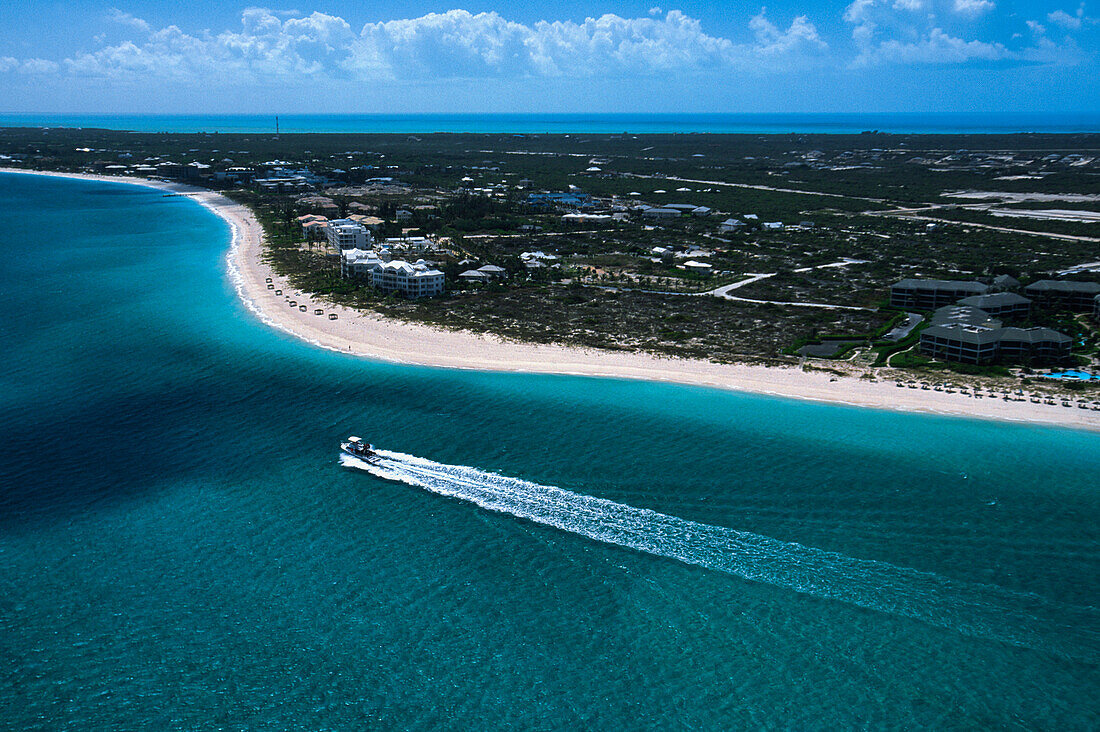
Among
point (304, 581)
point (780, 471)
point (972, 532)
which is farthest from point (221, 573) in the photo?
point (972, 532)

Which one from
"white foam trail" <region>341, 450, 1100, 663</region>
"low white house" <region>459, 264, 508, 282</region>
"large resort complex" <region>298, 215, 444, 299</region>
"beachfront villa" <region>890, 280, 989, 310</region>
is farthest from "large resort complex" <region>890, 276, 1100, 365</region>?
"large resort complex" <region>298, 215, 444, 299</region>

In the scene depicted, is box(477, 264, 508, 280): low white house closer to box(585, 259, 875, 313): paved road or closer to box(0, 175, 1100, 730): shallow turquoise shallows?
box(585, 259, 875, 313): paved road

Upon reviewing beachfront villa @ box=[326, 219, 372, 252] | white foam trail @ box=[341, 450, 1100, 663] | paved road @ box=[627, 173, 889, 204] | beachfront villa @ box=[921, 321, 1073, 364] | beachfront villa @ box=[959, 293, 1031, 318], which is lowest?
white foam trail @ box=[341, 450, 1100, 663]

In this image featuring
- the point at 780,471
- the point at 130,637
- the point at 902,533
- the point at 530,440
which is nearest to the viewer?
the point at 130,637

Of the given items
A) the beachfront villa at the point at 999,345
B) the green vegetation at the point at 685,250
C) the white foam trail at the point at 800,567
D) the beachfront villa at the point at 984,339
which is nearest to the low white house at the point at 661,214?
the green vegetation at the point at 685,250

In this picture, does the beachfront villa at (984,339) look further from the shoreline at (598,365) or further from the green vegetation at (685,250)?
the shoreline at (598,365)

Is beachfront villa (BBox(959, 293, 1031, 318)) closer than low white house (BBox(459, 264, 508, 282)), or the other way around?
beachfront villa (BBox(959, 293, 1031, 318))

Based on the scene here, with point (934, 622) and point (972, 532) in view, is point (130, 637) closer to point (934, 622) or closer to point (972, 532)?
point (934, 622)
